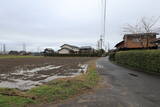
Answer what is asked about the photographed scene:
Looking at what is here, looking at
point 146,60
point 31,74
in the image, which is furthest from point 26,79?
point 146,60

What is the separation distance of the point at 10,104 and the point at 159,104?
4616mm

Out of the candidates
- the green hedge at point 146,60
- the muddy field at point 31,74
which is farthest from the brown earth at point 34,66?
the green hedge at point 146,60

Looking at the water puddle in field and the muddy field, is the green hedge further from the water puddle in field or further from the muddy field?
the water puddle in field

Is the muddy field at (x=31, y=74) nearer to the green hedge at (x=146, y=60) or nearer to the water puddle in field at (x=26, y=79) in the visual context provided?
the water puddle in field at (x=26, y=79)

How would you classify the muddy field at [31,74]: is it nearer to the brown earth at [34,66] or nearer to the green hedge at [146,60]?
the brown earth at [34,66]

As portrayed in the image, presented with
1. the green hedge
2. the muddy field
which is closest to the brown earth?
the muddy field

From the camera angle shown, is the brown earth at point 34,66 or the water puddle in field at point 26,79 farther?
the brown earth at point 34,66

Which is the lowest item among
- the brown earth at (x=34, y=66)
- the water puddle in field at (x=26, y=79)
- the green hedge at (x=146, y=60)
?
the water puddle in field at (x=26, y=79)

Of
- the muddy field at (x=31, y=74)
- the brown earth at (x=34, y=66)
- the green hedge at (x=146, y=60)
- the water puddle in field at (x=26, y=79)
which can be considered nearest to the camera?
the water puddle in field at (x=26, y=79)

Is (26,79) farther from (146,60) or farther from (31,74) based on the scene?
(146,60)

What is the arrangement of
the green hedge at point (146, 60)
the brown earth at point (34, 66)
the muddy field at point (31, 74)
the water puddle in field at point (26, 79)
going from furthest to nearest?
the brown earth at point (34, 66) < the green hedge at point (146, 60) < the muddy field at point (31, 74) < the water puddle in field at point (26, 79)

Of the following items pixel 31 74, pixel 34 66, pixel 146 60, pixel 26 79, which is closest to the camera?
pixel 26 79

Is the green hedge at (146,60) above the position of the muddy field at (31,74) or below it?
above

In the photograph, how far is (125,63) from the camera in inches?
643
